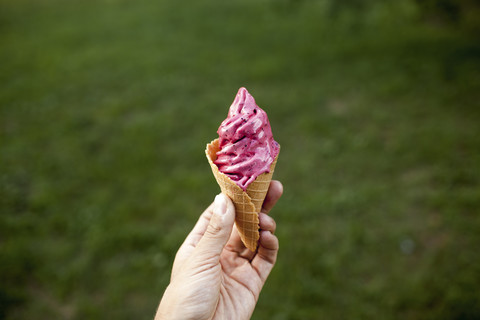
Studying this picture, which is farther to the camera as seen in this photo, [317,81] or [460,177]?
[317,81]

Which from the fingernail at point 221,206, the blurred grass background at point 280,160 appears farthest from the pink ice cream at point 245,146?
the blurred grass background at point 280,160

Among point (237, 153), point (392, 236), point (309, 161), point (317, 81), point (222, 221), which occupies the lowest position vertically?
point (392, 236)

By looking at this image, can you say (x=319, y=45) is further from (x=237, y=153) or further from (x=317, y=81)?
(x=237, y=153)

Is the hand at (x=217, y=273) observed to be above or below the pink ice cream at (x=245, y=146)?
below

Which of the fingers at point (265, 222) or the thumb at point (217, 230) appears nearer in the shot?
the thumb at point (217, 230)

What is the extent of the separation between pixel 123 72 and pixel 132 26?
319 cm

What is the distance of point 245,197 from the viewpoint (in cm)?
247

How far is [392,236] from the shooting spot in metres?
4.50

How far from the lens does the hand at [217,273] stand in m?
2.30

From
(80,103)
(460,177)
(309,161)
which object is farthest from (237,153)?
(80,103)

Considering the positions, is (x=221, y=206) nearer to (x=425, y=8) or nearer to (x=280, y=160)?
(x=280, y=160)

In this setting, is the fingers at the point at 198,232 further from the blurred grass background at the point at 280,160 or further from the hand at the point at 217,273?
the blurred grass background at the point at 280,160

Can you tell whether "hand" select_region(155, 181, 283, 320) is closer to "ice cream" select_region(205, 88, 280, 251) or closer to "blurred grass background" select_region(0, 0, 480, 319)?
"ice cream" select_region(205, 88, 280, 251)

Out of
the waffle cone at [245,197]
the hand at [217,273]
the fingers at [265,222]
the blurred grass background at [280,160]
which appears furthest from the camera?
the blurred grass background at [280,160]
